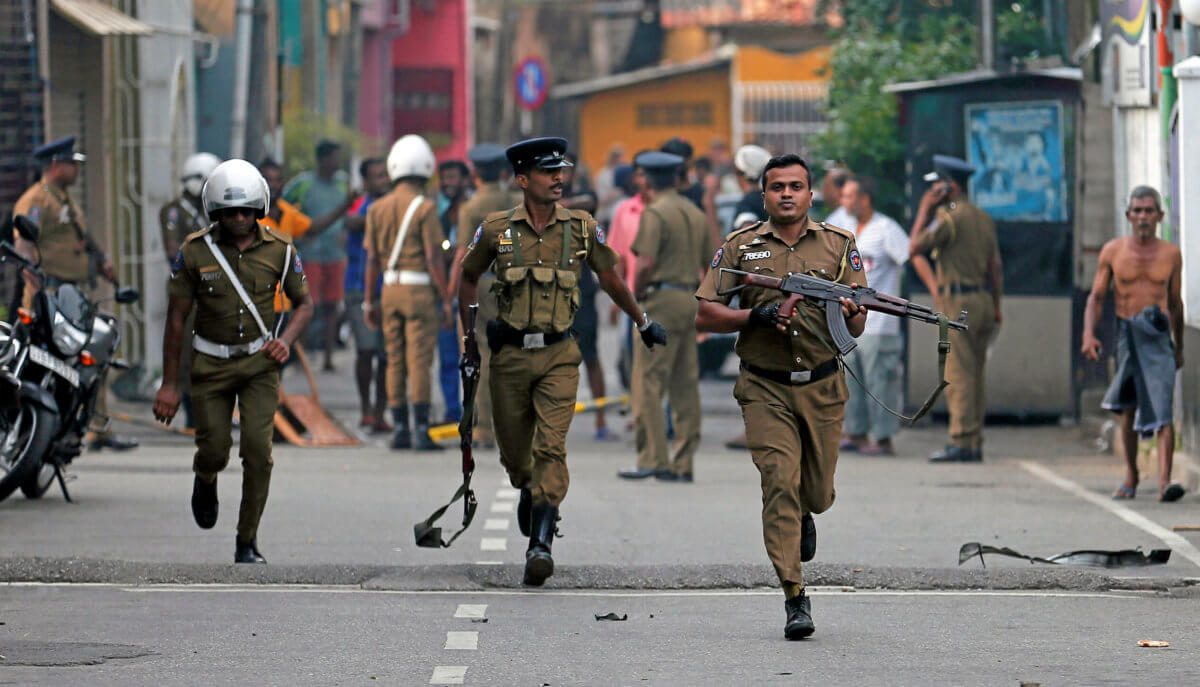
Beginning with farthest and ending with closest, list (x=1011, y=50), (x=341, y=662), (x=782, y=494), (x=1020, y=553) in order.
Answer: (x=1011, y=50), (x=1020, y=553), (x=782, y=494), (x=341, y=662)

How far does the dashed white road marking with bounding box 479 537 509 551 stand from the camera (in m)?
10.4

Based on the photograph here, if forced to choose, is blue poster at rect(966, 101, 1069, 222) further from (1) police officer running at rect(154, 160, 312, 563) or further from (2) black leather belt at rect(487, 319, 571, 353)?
(1) police officer running at rect(154, 160, 312, 563)

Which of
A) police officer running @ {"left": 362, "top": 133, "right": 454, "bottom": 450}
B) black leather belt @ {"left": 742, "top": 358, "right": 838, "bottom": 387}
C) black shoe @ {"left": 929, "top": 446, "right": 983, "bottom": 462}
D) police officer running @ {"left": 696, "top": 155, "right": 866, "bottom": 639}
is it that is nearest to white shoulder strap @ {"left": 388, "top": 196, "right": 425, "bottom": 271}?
police officer running @ {"left": 362, "top": 133, "right": 454, "bottom": 450}

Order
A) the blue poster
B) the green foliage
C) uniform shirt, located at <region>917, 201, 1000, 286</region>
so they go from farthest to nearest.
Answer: the green foliage
the blue poster
uniform shirt, located at <region>917, 201, 1000, 286</region>

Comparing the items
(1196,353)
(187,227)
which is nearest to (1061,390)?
(1196,353)

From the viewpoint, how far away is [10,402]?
36.5 feet

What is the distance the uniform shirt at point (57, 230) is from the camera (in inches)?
541

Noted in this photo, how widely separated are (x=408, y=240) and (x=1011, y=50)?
863cm

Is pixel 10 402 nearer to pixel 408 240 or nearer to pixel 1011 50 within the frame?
pixel 408 240

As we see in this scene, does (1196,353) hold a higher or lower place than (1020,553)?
higher

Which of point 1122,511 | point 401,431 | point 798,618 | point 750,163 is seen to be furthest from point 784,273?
point 750,163

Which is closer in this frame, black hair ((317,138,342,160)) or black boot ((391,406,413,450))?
black boot ((391,406,413,450))

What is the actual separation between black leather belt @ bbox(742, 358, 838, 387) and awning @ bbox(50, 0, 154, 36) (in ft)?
35.9

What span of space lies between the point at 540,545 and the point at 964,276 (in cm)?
624
